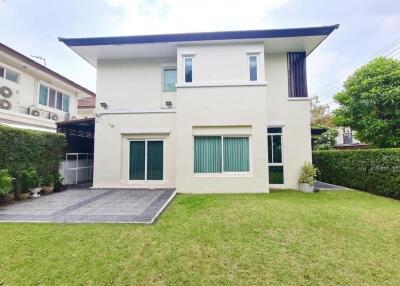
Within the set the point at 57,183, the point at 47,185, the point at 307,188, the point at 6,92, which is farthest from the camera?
the point at 6,92

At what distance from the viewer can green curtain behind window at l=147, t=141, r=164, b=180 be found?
12148 mm

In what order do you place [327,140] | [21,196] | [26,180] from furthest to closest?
[327,140]
[26,180]
[21,196]

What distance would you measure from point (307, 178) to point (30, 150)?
46.9ft

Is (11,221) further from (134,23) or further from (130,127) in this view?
(134,23)

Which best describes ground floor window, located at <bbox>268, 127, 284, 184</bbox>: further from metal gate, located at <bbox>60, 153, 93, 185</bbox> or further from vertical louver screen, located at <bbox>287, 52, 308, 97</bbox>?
metal gate, located at <bbox>60, 153, 93, 185</bbox>

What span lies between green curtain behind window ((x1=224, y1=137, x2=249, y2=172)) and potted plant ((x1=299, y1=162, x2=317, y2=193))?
326cm

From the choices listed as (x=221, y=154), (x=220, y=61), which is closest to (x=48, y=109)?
(x=220, y=61)

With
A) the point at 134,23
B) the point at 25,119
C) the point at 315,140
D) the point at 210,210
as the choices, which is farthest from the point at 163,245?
the point at 315,140

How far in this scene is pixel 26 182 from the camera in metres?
9.68

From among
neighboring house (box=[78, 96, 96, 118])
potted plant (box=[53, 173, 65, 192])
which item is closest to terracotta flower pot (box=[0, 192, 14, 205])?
potted plant (box=[53, 173, 65, 192])

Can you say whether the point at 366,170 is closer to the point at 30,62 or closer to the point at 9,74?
the point at 30,62

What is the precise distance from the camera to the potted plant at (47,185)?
1071 centimetres

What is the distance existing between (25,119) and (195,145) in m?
13.0

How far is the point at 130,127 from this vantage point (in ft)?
39.9
